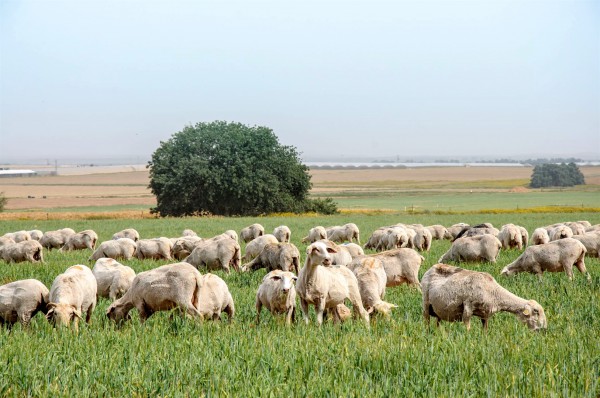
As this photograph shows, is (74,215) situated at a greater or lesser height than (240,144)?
lesser

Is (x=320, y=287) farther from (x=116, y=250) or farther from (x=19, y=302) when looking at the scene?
(x=116, y=250)

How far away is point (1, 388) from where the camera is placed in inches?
314

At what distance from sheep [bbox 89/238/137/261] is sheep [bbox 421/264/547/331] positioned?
1523 cm

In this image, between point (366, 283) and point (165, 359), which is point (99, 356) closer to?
point (165, 359)

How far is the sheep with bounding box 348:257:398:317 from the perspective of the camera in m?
13.7

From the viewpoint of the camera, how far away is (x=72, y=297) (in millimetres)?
12633

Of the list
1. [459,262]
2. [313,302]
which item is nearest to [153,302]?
[313,302]

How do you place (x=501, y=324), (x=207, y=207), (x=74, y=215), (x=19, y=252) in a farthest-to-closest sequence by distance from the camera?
(x=207, y=207)
(x=74, y=215)
(x=19, y=252)
(x=501, y=324)

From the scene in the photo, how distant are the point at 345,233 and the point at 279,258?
15860 mm

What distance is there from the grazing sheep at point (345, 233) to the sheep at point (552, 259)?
53.2 feet

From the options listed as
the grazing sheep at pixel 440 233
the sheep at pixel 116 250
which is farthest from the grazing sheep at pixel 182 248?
the grazing sheep at pixel 440 233

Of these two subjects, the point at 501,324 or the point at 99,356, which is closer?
the point at 99,356

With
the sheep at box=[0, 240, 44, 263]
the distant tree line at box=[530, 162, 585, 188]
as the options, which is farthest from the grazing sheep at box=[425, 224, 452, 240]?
the distant tree line at box=[530, 162, 585, 188]

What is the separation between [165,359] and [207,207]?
67.6m
